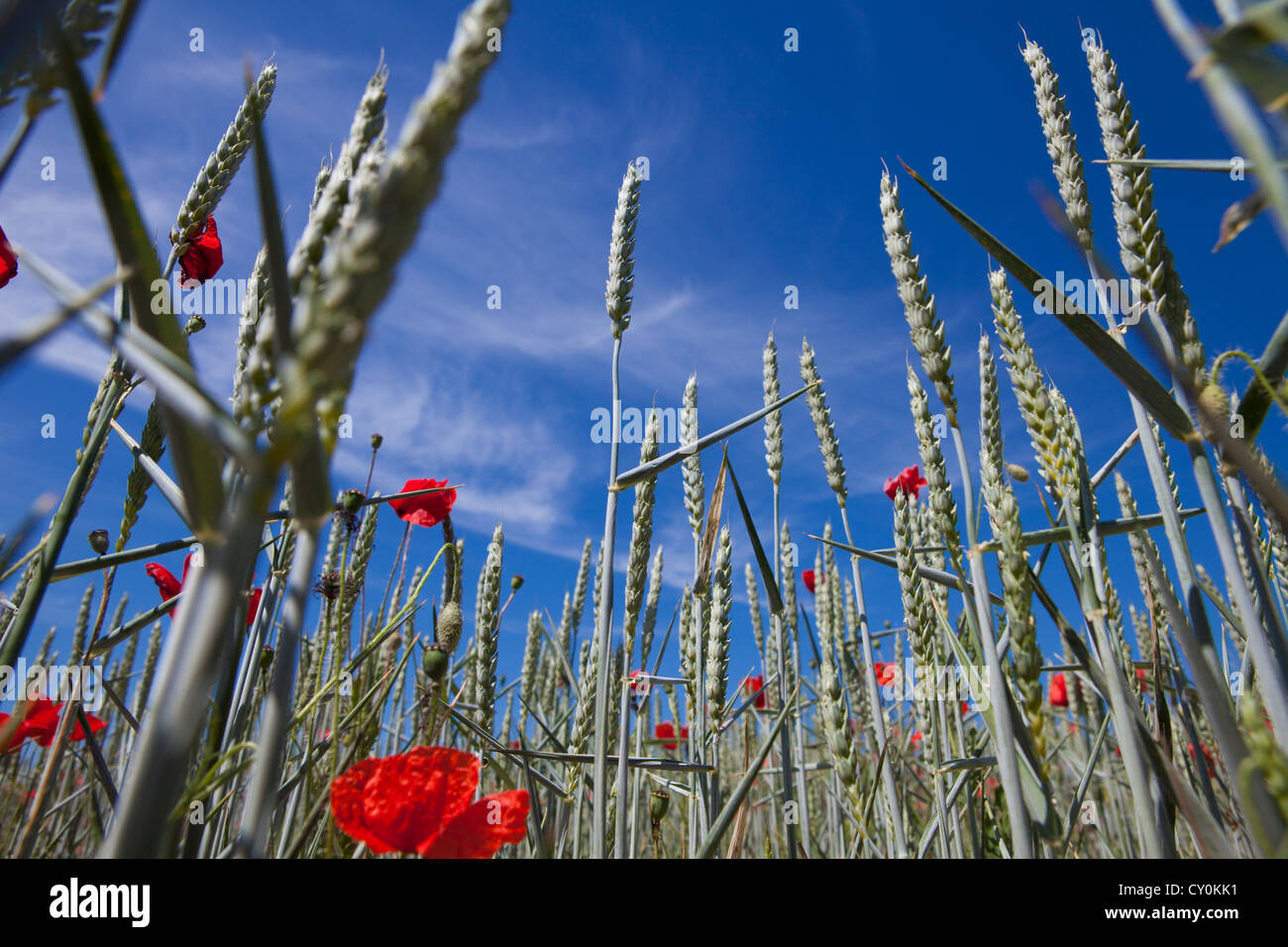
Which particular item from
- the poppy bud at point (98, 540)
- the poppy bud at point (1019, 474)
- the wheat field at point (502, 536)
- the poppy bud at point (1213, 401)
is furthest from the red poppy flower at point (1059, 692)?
the poppy bud at point (98, 540)

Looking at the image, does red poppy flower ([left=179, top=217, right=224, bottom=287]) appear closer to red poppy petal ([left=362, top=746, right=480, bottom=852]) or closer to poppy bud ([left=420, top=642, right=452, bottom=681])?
poppy bud ([left=420, top=642, right=452, bottom=681])

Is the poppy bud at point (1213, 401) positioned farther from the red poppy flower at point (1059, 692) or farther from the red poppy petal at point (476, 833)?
the red poppy flower at point (1059, 692)

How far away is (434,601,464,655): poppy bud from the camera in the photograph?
1.32 meters

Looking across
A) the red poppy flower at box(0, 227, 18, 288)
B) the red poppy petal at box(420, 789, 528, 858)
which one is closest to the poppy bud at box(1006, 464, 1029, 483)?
the red poppy petal at box(420, 789, 528, 858)

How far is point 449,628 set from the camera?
1.33 m

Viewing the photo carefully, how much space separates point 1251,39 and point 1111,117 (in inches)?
30.7

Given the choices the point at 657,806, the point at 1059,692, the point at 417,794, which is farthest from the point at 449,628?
the point at 1059,692

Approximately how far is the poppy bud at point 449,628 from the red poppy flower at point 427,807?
1.40ft

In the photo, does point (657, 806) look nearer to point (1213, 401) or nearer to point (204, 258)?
point (1213, 401)

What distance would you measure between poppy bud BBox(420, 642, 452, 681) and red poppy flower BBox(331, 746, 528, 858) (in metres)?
0.30

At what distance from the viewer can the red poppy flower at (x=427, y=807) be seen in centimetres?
82

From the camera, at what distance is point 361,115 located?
64 centimetres
